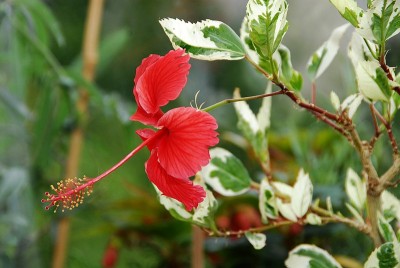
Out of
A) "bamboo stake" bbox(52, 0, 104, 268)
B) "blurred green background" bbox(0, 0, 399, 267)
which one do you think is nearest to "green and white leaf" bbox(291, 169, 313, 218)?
"blurred green background" bbox(0, 0, 399, 267)

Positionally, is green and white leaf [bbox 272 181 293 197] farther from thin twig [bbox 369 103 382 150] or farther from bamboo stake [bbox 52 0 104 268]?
bamboo stake [bbox 52 0 104 268]

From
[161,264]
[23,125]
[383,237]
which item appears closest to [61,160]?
[23,125]

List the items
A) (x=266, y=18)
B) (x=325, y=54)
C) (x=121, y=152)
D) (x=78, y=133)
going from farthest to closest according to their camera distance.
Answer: (x=121, y=152)
(x=78, y=133)
(x=325, y=54)
(x=266, y=18)

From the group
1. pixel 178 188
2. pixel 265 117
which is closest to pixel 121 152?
pixel 265 117

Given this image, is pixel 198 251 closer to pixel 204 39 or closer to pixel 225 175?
pixel 225 175

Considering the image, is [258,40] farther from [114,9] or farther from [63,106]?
[114,9]
